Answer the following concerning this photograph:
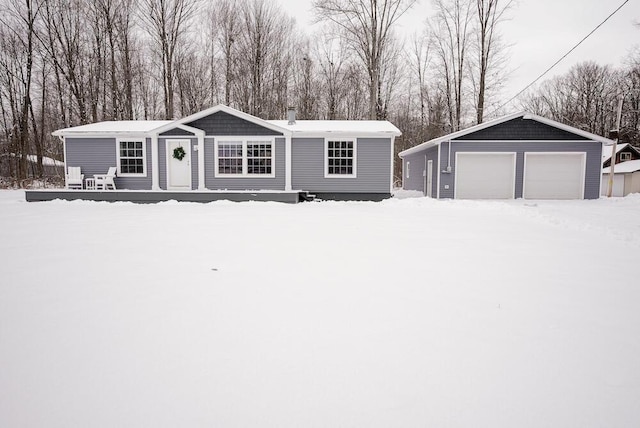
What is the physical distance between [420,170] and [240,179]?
11.0 metres

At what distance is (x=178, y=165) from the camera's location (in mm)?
14883

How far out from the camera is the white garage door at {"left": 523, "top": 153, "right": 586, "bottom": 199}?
16578 mm

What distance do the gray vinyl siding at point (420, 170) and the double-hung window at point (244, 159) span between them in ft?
25.2

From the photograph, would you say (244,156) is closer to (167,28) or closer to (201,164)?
(201,164)

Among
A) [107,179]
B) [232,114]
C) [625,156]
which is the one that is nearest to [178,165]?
[107,179]

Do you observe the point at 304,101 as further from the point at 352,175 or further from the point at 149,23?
the point at 352,175

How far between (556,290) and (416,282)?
4.41 feet

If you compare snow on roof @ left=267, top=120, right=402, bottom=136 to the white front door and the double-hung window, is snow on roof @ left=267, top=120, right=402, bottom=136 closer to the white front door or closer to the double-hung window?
the double-hung window

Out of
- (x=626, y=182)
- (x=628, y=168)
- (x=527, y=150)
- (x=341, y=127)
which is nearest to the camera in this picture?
(x=341, y=127)

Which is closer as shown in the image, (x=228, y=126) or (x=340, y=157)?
(x=228, y=126)

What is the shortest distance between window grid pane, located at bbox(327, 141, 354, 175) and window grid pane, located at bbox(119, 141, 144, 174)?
7364mm

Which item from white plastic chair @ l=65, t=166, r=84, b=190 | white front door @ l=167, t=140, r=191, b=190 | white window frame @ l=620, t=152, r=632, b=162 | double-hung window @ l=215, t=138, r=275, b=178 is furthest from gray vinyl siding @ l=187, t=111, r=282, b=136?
white window frame @ l=620, t=152, r=632, b=162

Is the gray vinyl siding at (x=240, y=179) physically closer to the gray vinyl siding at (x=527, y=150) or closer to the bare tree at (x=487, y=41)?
the gray vinyl siding at (x=527, y=150)

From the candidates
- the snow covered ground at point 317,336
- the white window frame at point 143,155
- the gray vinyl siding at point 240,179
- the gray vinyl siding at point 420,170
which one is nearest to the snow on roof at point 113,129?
the white window frame at point 143,155
